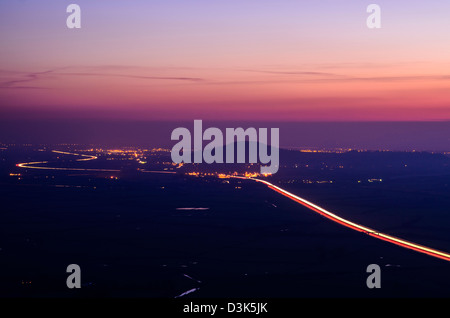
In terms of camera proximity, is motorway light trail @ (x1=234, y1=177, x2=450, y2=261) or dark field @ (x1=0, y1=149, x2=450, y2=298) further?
motorway light trail @ (x1=234, y1=177, x2=450, y2=261)

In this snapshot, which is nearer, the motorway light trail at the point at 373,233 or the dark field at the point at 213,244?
the dark field at the point at 213,244

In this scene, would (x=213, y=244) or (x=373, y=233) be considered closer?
(x=213, y=244)

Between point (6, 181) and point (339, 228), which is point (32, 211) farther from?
point (6, 181)

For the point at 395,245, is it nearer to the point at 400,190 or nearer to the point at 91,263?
the point at 91,263

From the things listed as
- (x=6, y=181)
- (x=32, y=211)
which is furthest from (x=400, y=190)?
(x=6, y=181)
